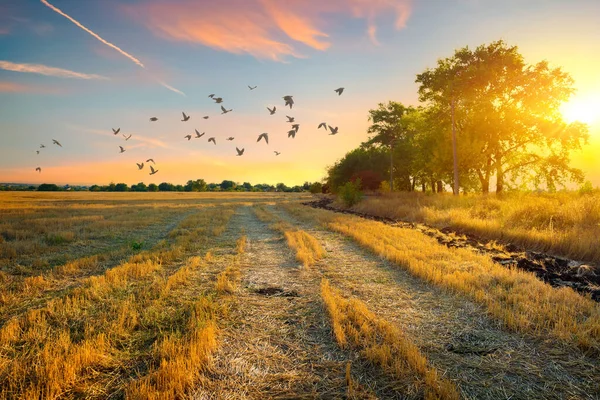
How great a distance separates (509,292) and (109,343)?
27.2 feet

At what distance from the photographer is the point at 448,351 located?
5.25 meters

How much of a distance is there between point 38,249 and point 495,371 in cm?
1542

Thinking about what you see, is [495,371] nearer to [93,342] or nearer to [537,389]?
[537,389]

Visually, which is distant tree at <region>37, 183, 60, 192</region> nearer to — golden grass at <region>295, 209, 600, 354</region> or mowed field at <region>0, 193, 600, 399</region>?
mowed field at <region>0, 193, 600, 399</region>

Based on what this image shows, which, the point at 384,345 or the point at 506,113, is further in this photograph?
the point at 506,113

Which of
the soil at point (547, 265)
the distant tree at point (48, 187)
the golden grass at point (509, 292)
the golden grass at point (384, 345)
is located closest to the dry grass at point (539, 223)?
the soil at point (547, 265)

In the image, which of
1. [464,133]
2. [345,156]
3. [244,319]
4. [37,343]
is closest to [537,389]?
[244,319]

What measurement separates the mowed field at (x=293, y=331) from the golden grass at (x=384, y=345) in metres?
0.03

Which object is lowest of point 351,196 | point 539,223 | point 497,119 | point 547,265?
point 547,265

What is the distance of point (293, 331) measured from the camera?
5.97 meters

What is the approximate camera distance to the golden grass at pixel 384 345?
4.26 m

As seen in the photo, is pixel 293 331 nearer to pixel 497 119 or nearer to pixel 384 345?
pixel 384 345

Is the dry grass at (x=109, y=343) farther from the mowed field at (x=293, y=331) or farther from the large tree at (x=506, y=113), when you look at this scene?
the large tree at (x=506, y=113)

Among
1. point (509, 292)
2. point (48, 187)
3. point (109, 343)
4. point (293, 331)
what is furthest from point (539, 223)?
point (48, 187)
